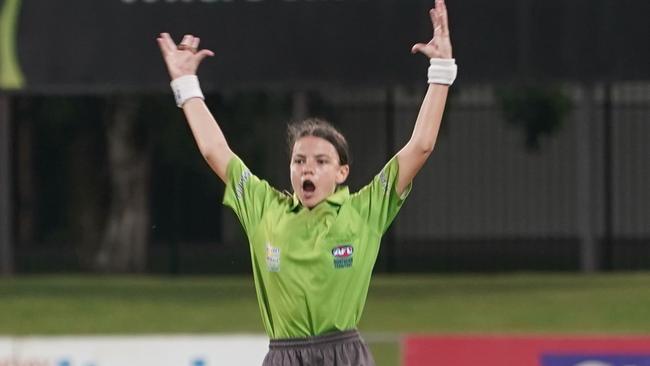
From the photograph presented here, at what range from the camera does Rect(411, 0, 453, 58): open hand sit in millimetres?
5641

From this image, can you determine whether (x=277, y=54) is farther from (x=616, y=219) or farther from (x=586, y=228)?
(x=616, y=219)

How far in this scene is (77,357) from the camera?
10.2m

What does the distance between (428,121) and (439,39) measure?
11.2 inches

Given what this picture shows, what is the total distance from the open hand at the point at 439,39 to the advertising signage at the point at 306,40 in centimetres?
1156

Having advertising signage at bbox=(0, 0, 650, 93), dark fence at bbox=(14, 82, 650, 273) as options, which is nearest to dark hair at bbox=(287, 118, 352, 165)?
advertising signage at bbox=(0, 0, 650, 93)

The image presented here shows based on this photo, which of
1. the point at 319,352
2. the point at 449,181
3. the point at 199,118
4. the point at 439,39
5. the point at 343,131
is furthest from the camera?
the point at 449,181

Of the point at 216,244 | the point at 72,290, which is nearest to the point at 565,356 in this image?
the point at 72,290

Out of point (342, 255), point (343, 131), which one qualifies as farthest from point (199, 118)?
point (343, 131)

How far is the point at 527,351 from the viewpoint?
10.4m

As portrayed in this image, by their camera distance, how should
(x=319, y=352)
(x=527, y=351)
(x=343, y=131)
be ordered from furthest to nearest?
(x=343, y=131), (x=527, y=351), (x=319, y=352)

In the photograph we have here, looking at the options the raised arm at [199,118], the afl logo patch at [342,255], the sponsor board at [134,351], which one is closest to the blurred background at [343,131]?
the sponsor board at [134,351]

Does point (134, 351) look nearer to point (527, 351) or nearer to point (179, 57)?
point (527, 351)

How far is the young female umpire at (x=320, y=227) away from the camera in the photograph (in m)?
5.46

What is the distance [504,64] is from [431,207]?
262 inches
